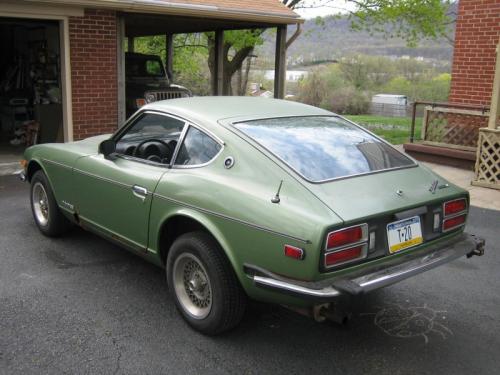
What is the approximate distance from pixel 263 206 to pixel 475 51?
28.1 ft

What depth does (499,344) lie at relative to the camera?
142 inches

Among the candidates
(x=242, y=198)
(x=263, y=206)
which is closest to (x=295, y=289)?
(x=263, y=206)

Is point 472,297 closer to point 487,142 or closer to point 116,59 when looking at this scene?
point 487,142

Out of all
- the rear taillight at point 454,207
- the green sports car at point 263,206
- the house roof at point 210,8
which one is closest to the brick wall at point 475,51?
the house roof at point 210,8

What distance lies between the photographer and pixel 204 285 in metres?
3.63

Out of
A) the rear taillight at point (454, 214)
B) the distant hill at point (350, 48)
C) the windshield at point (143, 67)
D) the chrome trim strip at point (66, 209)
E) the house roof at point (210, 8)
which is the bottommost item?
the chrome trim strip at point (66, 209)

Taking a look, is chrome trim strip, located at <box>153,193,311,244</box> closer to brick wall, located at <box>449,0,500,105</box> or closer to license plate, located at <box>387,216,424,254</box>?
license plate, located at <box>387,216,424,254</box>

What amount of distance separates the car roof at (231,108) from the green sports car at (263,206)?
1 cm

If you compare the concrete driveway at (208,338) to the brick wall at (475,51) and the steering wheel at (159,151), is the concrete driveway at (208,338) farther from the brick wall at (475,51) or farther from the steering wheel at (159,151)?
the brick wall at (475,51)

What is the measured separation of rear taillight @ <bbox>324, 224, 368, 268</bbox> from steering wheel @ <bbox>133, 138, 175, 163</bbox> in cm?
162

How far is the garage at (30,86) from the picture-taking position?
10609 mm

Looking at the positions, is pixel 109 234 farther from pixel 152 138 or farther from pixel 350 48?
pixel 350 48

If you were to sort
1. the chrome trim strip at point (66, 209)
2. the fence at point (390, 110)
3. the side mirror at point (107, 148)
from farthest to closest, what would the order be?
1. the fence at point (390, 110)
2. the chrome trim strip at point (66, 209)
3. the side mirror at point (107, 148)

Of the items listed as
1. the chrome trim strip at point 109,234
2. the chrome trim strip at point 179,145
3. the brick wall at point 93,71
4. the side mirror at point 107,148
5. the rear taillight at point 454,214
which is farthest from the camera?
the brick wall at point 93,71
